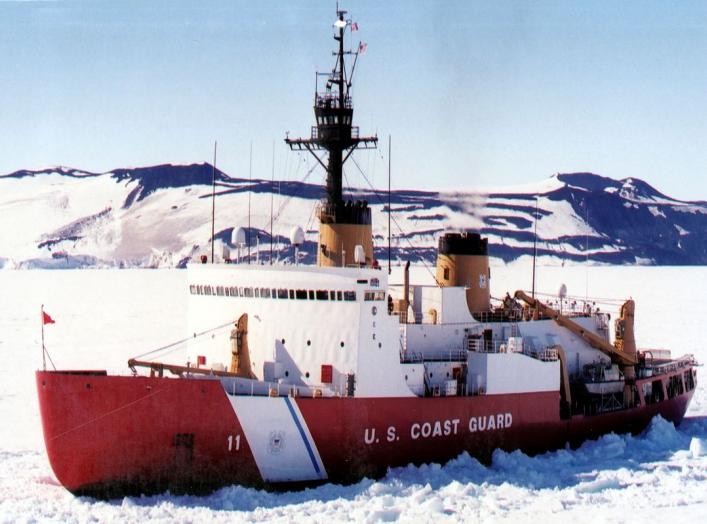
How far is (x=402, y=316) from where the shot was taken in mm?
21172

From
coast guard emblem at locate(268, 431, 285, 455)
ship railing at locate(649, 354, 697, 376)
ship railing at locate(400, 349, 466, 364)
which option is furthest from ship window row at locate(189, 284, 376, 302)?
ship railing at locate(649, 354, 697, 376)

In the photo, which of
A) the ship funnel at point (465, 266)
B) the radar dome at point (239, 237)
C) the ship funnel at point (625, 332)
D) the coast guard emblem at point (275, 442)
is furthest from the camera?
the ship funnel at point (625, 332)

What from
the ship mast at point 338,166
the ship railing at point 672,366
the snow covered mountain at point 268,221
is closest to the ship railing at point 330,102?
the ship mast at point 338,166

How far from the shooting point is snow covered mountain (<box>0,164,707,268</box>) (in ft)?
400

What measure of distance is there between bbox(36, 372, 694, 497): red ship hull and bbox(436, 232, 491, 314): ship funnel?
549 cm

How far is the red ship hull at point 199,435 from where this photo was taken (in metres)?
15.9

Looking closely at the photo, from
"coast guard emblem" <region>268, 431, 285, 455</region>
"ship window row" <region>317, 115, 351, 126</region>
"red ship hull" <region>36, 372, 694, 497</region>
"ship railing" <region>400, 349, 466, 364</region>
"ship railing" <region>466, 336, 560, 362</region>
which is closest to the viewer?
"red ship hull" <region>36, 372, 694, 497</region>

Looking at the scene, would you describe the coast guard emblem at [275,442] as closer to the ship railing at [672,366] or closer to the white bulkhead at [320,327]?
the white bulkhead at [320,327]

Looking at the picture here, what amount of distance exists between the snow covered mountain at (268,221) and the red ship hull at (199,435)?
82.2 metres

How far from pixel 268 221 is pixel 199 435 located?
9803cm

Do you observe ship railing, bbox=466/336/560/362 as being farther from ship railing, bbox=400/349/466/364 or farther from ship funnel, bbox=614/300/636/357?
ship funnel, bbox=614/300/636/357

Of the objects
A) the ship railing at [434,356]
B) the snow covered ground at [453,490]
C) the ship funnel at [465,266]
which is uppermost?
the ship funnel at [465,266]

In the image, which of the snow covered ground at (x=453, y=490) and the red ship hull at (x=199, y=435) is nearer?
the snow covered ground at (x=453, y=490)

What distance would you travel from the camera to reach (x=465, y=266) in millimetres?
23156
